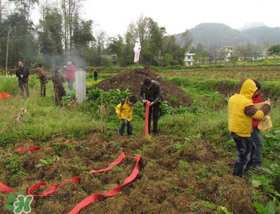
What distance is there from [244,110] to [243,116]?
0.33 feet

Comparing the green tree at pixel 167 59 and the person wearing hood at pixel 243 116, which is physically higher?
the green tree at pixel 167 59

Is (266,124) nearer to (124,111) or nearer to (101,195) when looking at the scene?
(101,195)

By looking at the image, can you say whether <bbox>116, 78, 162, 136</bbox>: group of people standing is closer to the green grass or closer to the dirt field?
the dirt field

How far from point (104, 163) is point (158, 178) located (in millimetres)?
1022

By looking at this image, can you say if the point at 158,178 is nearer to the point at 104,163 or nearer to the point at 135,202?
the point at 135,202

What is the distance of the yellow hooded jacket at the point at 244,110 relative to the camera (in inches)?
128

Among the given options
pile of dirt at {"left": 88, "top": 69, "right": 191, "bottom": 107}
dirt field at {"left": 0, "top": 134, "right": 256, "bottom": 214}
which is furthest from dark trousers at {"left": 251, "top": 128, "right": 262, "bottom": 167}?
pile of dirt at {"left": 88, "top": 69, "right": 191, "bottom": 107}

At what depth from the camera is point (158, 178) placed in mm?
3473

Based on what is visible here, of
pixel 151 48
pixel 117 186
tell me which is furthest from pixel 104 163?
pixel 151 48

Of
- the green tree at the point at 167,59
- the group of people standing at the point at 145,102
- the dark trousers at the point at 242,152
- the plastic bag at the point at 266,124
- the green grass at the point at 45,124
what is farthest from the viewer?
the green tree at the point at 167,59

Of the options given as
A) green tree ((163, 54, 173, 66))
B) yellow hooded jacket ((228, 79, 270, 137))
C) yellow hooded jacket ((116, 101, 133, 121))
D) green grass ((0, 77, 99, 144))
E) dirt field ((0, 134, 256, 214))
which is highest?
green tree ((163, 54, 173, 66))

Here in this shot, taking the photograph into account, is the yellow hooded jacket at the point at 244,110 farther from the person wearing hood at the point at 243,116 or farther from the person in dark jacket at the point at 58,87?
the person in dark jacket at the point at 58,87

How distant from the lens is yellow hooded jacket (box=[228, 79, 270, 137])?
3248 millimetres

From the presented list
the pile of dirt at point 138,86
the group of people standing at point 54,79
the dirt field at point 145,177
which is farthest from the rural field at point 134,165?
the group of people standing at point 54,79
